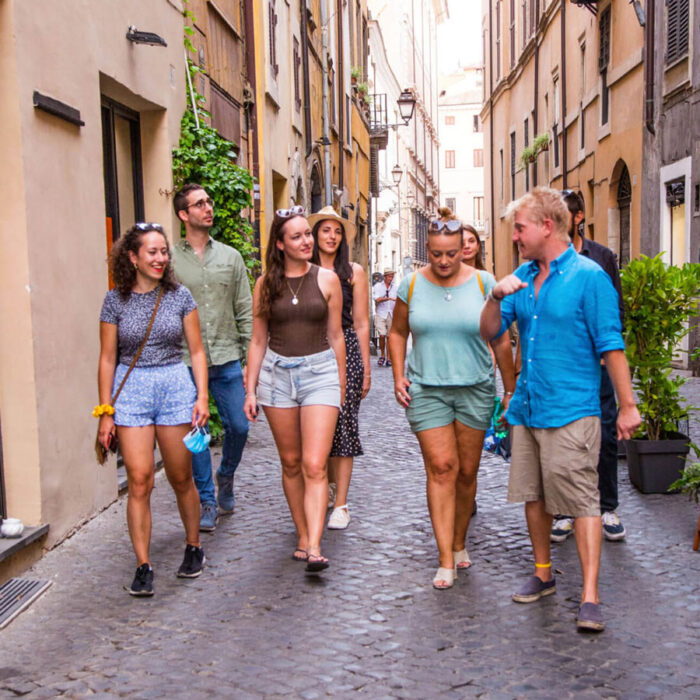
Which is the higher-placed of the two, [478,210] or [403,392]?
[478,210]

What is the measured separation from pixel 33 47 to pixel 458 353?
9.31 feet

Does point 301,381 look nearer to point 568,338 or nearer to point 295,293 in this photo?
point 295,293

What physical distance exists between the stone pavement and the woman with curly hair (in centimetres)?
45

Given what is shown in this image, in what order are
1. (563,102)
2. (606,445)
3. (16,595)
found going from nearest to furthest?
1. (16,595)
2. (606,445)
3. (563,102)

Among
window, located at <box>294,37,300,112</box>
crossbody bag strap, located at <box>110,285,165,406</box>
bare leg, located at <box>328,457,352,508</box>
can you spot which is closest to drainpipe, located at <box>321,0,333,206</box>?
window, located at <box>294,37,300,112</box>

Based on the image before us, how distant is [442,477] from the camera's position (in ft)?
16.9

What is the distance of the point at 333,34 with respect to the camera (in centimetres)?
2411

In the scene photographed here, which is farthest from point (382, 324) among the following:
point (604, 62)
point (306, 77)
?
point (604, 62)

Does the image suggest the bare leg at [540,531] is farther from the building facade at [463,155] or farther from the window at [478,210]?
the window at [478,210]

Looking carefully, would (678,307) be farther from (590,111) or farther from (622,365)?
(590,111)

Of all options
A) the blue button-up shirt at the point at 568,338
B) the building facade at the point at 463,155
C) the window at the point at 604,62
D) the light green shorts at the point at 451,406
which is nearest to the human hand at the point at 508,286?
the blue button-up shirt at the point at 568,338

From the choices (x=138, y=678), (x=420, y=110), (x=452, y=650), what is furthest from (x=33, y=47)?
(x=420, y=110)

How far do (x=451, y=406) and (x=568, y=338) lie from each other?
820mm

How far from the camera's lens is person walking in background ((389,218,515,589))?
509 cm
